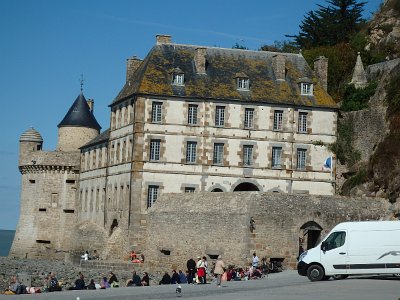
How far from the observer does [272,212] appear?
44938mm

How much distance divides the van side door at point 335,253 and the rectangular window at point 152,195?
22.7 metres

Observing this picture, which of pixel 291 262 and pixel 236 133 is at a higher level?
pixel 236 133

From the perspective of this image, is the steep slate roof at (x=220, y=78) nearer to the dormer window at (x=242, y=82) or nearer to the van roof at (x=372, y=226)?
the dormer window at (x=242, y=82)

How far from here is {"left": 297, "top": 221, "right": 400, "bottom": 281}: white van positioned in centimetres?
3256

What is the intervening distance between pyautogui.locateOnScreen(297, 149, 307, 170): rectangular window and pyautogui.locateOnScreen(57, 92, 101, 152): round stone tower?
21.5 meters

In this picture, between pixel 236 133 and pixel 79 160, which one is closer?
pixel 236 133

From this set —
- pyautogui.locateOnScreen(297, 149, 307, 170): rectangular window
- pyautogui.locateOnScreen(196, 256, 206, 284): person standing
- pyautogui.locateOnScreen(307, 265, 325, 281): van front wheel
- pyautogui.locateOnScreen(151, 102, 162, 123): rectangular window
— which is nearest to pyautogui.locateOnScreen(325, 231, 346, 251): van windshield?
pyautogui.locateOnScreen(307, 265, 325, 281): van front wheel

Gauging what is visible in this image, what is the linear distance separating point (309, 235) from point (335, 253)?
13024mm

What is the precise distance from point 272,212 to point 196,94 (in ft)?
44.6

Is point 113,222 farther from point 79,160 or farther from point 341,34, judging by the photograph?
point 341,34

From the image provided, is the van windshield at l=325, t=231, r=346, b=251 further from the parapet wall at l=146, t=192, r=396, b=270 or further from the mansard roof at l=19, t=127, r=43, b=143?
the mansard roof at l=19, t=127, r=43, b=143

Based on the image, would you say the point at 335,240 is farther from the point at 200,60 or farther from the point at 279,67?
the point at 279,67

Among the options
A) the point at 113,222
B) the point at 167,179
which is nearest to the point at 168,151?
the point at 167,179

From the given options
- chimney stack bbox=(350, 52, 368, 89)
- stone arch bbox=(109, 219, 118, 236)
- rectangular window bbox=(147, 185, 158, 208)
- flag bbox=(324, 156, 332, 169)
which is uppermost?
chimney stack bbox=(350, 52, 368, 89)
